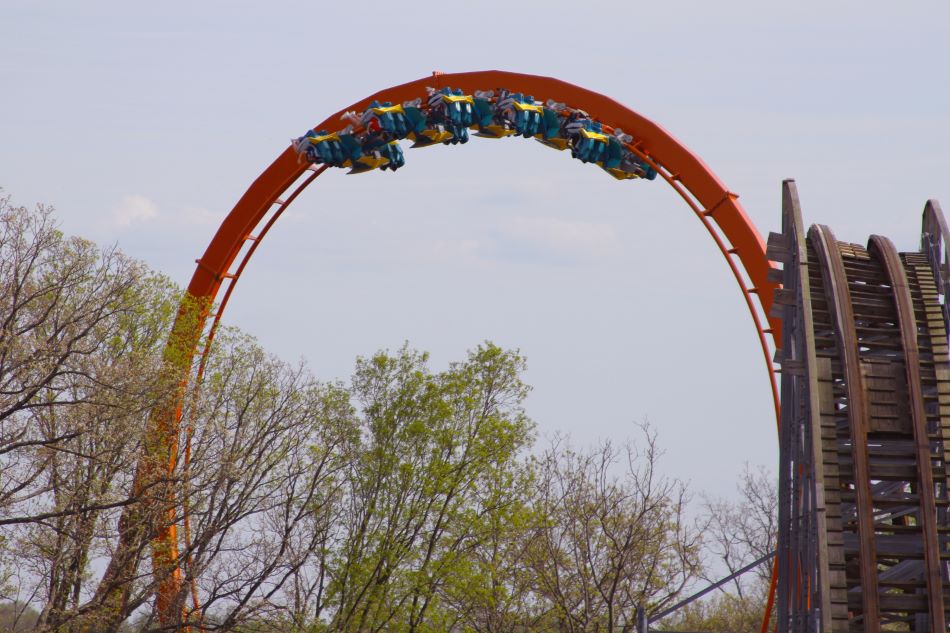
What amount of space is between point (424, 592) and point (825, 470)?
27.3 ft

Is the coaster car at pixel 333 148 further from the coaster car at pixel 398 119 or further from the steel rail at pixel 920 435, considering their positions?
the steel rail at pixel 920 435

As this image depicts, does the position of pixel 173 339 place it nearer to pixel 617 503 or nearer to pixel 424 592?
pixel 424 592

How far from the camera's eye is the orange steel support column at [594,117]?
14.6m

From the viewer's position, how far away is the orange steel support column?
14578 mm

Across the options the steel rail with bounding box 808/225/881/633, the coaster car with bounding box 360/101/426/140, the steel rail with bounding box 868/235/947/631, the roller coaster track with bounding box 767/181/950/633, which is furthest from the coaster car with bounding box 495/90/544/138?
the steel rail with bounding box 868/235/947/631

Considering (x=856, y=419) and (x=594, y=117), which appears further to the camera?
(x=594, y=117)

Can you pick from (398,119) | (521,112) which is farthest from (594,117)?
(398,119)

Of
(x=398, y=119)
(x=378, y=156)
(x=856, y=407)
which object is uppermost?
(x=398, y=119)

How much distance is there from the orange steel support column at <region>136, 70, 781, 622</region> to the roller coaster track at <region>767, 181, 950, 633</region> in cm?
114

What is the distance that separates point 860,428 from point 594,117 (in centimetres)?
675

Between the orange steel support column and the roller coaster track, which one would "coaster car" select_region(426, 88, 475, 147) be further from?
the roller coaster track

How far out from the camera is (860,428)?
10.6m

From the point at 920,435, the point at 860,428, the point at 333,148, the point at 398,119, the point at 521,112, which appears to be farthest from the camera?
the point at 333,148

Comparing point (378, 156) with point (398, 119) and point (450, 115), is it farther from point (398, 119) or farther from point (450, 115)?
point (450, 115)
